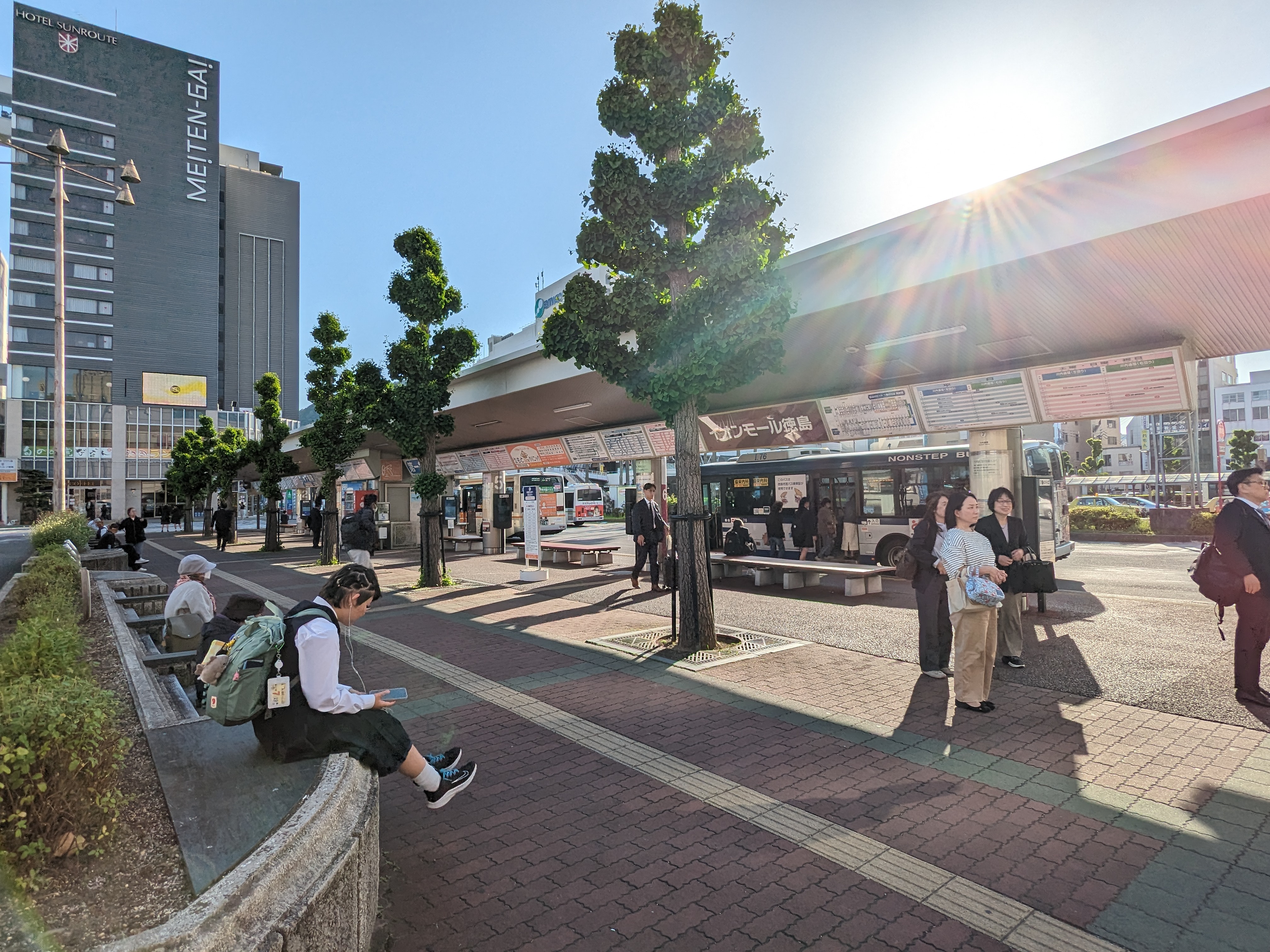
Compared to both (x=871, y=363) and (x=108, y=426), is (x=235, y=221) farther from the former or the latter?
(x=871, y=363)

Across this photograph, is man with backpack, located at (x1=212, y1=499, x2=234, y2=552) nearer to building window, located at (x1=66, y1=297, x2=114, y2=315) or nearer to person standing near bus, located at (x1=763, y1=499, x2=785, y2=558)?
person standing near bus, located at (x1=763, y1=499, x2=785, y2=558)

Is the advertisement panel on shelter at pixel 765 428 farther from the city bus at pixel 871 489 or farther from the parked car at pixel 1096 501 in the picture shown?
the parked car at pixel 1096 501

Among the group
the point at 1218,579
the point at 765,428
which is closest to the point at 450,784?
the point at 1218,579

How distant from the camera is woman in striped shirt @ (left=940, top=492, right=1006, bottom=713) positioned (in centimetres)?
541

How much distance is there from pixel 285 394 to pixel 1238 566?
106698 millimetres

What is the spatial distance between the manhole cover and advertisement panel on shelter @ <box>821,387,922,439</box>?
175 inches

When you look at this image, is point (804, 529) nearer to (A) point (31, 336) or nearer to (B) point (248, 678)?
(B) point (248, 678)

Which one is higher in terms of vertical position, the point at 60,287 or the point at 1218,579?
the point at 60,287

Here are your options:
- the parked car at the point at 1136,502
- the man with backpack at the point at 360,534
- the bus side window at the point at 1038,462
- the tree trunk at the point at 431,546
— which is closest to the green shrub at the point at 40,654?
the man with backpack at the point at 360,534

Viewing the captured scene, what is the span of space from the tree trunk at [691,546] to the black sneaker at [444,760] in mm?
3917

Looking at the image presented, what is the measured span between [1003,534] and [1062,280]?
2749mm

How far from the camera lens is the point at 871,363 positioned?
11391mm

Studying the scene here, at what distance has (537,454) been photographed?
66.8 feet

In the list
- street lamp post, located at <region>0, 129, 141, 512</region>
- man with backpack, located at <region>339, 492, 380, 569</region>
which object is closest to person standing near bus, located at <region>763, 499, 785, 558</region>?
man with backpack, located at <region>339, 492, 380, 569</region>
